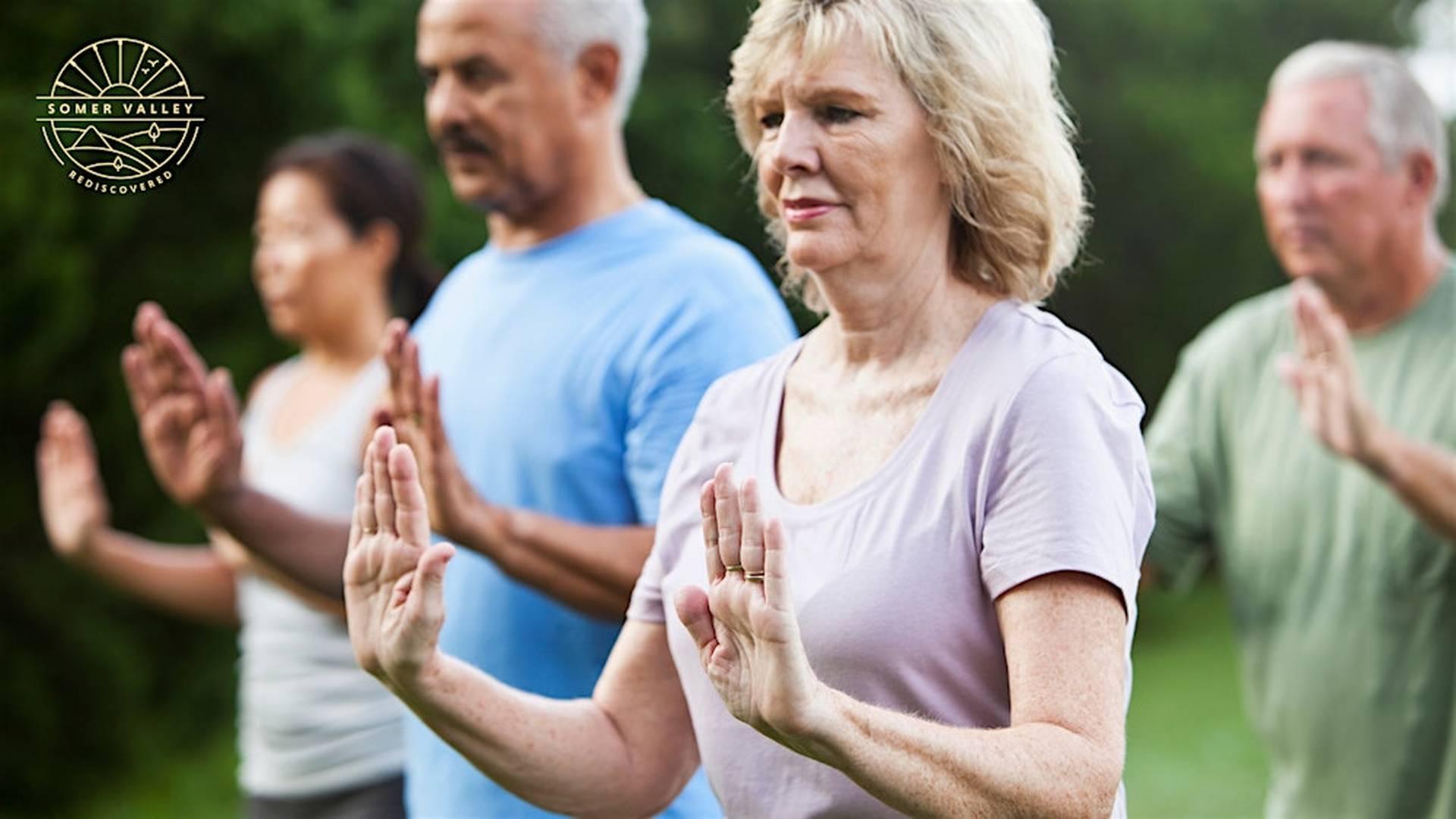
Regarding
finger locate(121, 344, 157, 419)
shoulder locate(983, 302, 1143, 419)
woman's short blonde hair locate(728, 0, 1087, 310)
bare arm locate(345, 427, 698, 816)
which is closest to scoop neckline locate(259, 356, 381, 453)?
finger locate(121, 344, 157, 419)

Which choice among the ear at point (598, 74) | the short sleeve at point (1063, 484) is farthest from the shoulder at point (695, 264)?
the short sleeve at point (1063, 484)

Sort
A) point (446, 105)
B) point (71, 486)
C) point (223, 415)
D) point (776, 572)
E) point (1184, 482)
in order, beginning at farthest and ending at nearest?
point (71, 486) → point (1184, 482) → point (223, 415) → point (446, 105) → point (776, 572)

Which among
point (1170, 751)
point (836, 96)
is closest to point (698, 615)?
point (836, 96)

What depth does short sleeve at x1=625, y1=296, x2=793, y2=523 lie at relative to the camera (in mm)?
2838

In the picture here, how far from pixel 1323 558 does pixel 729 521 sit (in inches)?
90.1

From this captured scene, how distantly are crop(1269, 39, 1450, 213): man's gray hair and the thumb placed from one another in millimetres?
2453

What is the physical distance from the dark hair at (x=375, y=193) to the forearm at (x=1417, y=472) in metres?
2.15

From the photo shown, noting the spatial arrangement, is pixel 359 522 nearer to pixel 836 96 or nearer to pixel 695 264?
pixel 836 96

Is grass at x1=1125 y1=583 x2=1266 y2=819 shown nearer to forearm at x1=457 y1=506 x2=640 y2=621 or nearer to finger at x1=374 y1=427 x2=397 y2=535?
forearm at x1=457 y1=506 x2=640 y2=621

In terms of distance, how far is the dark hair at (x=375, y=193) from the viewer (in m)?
4.30

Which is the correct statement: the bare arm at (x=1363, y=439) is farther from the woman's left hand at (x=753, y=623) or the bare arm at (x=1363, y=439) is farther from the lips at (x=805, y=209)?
the woman's left hand at (x=753, y=623)

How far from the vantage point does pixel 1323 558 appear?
3719 millimetres

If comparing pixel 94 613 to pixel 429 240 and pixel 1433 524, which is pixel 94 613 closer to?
pixel 429 240

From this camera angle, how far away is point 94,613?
6.62m
